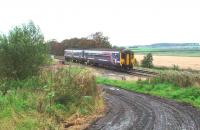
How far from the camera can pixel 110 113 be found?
22109 millimetres

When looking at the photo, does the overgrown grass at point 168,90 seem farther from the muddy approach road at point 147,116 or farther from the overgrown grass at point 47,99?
the overgrown grass at point 47,99

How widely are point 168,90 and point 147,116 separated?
1165 centimetres

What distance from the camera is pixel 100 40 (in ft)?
390

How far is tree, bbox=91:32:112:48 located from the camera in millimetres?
114812

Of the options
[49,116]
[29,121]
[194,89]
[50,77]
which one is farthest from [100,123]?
[194,89]

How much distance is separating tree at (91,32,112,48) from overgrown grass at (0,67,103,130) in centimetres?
8859

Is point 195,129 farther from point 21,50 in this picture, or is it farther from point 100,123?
point 21,50

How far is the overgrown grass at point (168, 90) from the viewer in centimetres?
2773

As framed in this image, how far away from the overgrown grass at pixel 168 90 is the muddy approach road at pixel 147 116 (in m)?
1.36

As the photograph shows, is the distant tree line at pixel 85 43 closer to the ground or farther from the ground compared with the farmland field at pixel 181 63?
farther from the ground

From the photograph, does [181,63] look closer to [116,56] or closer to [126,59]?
[116,56]

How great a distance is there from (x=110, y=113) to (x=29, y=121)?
6.44 meters

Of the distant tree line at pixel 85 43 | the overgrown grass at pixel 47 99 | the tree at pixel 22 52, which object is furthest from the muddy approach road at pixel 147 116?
the distant tree line at pixel 85 43

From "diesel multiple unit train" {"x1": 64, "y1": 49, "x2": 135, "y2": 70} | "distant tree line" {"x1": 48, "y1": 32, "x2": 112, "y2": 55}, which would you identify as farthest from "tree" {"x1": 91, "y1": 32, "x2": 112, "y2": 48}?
"diesel multiple unit train" {"x1": 64, "y1": 49, "x2": 135, "y2": 70}
